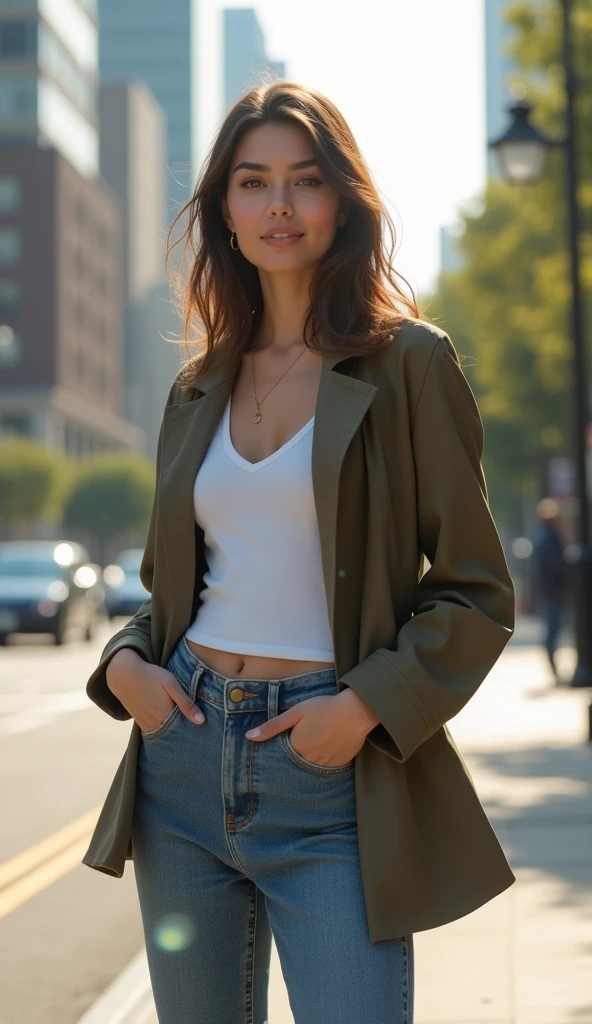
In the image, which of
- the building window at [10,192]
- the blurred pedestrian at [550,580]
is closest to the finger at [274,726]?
the blurred pedestrian at [550,580]

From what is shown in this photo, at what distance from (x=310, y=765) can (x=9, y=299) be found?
9294 centimetres

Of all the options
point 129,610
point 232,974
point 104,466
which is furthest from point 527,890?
point 104,466

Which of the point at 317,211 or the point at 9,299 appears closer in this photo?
the point at 317,211

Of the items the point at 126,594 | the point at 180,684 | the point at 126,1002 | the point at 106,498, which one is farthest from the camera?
the point at 106,498

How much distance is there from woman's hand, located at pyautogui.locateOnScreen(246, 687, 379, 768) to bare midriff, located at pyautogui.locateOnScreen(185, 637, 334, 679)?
7 centimetres

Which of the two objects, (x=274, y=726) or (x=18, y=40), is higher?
(x=18, y=40)

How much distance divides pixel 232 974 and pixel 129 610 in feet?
107

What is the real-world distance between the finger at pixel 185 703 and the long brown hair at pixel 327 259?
1.91 ft

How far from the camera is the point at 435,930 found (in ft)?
18.9

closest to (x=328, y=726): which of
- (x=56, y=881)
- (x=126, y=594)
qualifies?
(x=56, y=881)

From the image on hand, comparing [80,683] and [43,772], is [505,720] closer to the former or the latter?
[43,772]

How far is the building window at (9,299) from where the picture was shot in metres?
93.1

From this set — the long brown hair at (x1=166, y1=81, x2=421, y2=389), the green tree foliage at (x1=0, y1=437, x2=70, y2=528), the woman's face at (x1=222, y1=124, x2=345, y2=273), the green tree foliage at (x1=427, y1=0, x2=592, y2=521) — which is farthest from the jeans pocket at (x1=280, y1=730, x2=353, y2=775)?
the green tree foliage at (x1=0, y1=437, x2=70, y2=528)

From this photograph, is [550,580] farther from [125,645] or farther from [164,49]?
[164,49]
